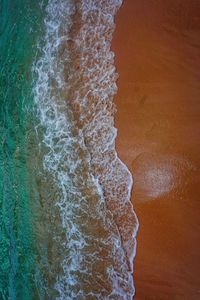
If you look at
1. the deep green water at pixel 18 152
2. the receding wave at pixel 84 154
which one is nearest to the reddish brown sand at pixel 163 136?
the receding wave at pixel 84 154

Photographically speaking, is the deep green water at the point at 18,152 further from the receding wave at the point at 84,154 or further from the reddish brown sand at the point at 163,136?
the reddish brown sand at the point at 163,136

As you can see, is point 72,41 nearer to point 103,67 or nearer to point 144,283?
point 103,67

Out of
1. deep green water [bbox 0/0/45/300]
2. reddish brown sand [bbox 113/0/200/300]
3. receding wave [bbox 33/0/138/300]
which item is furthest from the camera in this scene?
deep green water [bbox 0/0/45/300]

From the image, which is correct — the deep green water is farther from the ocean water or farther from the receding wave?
the receding wave

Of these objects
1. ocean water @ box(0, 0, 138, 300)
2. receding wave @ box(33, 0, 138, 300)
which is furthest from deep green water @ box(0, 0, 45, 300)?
receding wave @ box(33, 0, 138, 300)

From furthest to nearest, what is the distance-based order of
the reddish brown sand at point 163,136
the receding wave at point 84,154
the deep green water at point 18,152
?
1. the deep green water at point 18,152
2. the receding wave at point 84,154
3. the reddish brown sand at point 163,136
